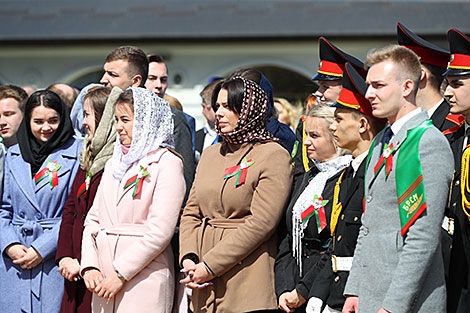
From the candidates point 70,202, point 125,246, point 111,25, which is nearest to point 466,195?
point 125,246

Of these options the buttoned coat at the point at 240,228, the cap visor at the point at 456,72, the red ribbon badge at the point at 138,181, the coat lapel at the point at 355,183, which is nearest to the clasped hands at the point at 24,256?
the red ribbon badge at the point at 138,181

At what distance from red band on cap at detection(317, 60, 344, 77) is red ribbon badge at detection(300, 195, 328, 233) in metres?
1.08

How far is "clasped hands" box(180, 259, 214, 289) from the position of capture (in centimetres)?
423

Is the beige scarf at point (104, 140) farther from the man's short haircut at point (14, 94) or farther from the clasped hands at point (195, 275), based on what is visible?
the man's short haircut at point (14, 94)

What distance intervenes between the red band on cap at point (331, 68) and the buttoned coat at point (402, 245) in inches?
53.9

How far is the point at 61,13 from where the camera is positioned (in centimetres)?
1262

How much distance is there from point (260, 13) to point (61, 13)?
3501mm

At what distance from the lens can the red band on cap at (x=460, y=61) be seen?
12.1 ft

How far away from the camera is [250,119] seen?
4.45 m

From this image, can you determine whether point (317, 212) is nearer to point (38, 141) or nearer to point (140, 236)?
point (140, 236)

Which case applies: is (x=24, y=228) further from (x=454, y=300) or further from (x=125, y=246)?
(x=454, y=300)

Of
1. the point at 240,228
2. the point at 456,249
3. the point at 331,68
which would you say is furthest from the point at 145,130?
the point at 456,249

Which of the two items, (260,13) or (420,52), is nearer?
(420,52)

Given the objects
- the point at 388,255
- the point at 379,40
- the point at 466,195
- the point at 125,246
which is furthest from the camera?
the point at 379,40
